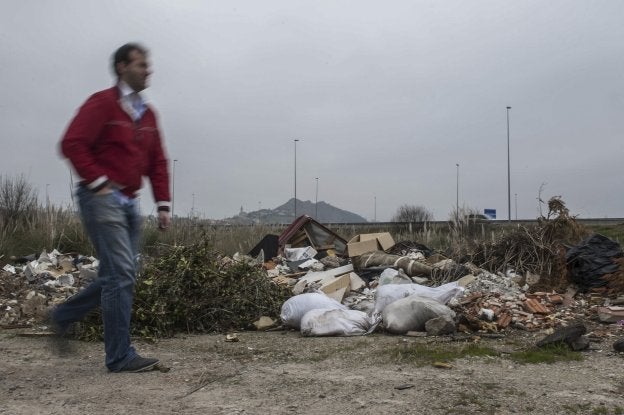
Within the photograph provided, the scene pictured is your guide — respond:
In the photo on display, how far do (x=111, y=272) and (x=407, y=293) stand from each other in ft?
10.4

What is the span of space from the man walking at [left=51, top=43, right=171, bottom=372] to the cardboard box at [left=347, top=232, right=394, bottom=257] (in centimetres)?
607

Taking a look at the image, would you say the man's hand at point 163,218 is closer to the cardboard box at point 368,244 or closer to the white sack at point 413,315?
the white sack at point 413,315

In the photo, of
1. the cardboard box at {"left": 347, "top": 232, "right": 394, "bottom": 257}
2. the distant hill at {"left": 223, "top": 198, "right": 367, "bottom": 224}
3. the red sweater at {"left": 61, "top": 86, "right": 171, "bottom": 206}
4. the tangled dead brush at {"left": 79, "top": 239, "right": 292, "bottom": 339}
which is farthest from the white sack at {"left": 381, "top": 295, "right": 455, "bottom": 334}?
the distant hill at {"left": 223, "top": 198, "right": 367, "bottom": 224}

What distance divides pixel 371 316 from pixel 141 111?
2.99 m

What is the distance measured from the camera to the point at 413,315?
508cm

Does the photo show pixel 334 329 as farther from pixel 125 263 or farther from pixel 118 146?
pixel 118 146

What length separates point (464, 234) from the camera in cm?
1209

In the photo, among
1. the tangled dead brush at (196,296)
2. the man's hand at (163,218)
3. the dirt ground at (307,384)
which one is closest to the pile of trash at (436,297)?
the tangled dead brush at (196,296)

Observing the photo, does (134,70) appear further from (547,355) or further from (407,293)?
(407,293)

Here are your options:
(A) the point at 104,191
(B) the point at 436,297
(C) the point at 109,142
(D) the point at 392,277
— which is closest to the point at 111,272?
(A) the point at 104,191

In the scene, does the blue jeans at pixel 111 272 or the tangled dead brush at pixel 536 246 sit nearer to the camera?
the blue jeans at pixel 111 272

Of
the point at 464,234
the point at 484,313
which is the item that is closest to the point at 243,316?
the point at 484,313

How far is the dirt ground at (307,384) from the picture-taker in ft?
9.52

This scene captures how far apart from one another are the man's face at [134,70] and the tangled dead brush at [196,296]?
7.40 ft
